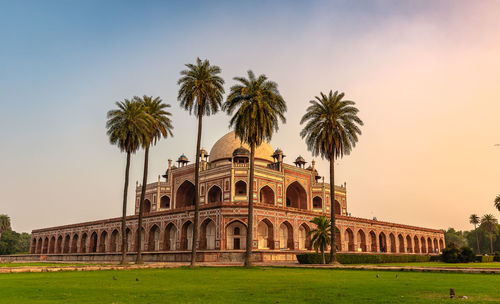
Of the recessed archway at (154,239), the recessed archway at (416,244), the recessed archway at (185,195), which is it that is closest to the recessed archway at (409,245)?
the recessed archway at (416,244)

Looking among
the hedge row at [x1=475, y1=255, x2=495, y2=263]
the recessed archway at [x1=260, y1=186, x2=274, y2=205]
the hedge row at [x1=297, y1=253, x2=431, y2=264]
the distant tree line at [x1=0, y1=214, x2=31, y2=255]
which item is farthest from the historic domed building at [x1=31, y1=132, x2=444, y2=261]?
the distant tree line at [x1=0, y1=214, x2=31, y2=255]

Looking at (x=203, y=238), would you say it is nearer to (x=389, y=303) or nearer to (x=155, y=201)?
(x=155, y=201)

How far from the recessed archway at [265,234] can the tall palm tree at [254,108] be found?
613 inches

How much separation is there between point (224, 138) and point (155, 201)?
53.0ft

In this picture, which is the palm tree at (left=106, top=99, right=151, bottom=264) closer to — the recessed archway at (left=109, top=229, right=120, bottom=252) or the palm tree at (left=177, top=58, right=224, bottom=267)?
the palm tree at (left=177, top=58, right=224, bottom=267)

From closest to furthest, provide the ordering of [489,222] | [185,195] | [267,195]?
[267,195]
[185,195]
[489,222]

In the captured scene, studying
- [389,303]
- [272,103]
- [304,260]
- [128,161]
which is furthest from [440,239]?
[389,303]

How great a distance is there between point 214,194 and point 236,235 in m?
15.5

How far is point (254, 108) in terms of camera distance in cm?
3469

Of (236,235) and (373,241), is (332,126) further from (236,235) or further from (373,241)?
(373,241)

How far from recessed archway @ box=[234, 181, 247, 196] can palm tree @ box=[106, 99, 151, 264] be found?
23.1 m

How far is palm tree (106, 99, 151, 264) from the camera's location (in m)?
37.7

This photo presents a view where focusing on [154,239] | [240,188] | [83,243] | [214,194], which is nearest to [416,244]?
[240,188]

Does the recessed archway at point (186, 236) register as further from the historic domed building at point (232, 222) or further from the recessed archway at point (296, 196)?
the recessed archway at point (296, 196)
